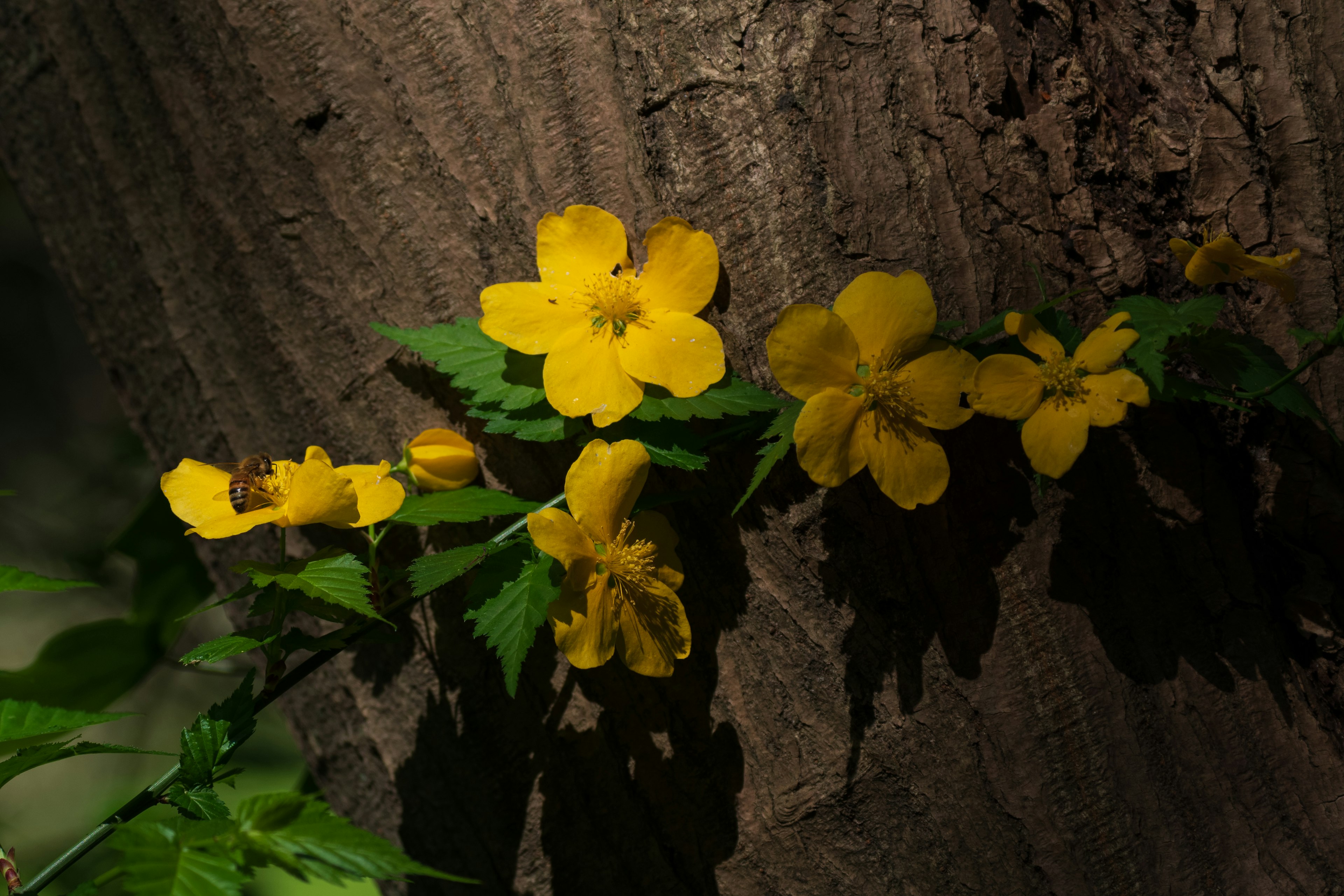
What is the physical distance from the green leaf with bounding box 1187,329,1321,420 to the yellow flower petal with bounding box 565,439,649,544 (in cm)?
77

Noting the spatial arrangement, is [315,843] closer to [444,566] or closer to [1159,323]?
[444,566]

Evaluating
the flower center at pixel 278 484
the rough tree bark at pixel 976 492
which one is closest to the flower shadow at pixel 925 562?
the rough tree bark at pixel 976 492

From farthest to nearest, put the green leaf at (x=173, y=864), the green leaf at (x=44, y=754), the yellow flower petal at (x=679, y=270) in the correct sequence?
the yellow flower petal at (x=679, y=270)
the green leaf at (x=44, y=754)
the green leaf at (x=173, y=864)

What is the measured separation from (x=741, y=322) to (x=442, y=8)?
0.76m

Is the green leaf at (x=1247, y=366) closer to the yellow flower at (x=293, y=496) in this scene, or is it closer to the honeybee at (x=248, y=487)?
the yellow flower at (x=293, y=496)

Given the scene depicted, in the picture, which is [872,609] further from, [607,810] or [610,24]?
[610,24]

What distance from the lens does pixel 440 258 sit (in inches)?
52.2

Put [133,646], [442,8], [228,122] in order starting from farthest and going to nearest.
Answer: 1. [133,646]
2. [228,122]
3. [442,8]

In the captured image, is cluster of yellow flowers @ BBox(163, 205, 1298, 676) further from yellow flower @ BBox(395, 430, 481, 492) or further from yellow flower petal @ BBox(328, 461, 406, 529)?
yellow flower @ BBox(395, 430, 481, 492)

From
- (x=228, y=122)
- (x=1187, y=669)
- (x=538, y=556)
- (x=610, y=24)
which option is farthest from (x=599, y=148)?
(x=1187, y=669)

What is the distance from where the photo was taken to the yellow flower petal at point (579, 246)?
1.11 metres

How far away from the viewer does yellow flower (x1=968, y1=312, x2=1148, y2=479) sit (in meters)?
0.97

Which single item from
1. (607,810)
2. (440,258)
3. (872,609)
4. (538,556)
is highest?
(440,258)

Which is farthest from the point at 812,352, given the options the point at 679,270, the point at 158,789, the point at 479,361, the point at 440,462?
the point at 158,789
